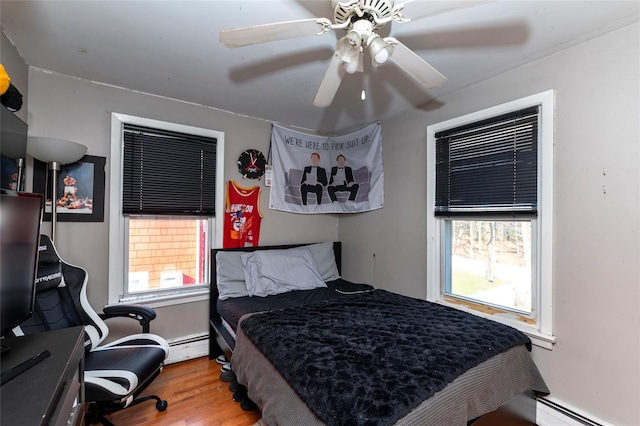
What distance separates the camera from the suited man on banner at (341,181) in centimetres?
337

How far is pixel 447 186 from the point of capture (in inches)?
96.0

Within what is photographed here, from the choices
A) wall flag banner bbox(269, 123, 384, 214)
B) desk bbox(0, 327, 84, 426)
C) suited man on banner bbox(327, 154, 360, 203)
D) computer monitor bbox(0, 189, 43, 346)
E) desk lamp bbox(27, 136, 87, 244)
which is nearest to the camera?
desk bbox(0, 327, 84, 426)

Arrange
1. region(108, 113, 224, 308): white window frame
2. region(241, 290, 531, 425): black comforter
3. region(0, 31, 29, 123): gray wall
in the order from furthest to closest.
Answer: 1. region(108, 113, 224, 308): white window frame
2. region(0, 31, 29, 123): gray wall
3. region(241, 290, 531, 425): black comforter

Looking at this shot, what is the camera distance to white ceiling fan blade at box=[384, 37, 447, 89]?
4.47ft

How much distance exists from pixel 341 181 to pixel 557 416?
2659mm

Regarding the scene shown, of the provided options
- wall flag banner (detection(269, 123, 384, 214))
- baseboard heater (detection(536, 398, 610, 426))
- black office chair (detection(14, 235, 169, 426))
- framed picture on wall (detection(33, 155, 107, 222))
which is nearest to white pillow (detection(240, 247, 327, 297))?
wall flag banner (detection(269, 123, 384, 214))

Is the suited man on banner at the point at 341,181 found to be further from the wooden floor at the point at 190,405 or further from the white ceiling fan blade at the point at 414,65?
the wooden floor at the point at 190,405

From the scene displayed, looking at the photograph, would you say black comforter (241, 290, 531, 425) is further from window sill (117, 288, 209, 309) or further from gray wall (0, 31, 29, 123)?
gray wall (0, 31, 29, 123)

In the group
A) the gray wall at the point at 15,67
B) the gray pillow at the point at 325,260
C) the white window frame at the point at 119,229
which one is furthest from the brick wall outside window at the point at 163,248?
the gray pillow at the point at 325,260

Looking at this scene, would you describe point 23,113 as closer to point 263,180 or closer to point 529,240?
point 263,180

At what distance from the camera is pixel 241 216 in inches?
118

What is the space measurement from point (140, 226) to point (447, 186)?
2718 mm

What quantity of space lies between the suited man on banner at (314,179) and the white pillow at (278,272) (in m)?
0.75

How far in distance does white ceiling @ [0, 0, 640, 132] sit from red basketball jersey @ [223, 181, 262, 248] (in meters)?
0.92
